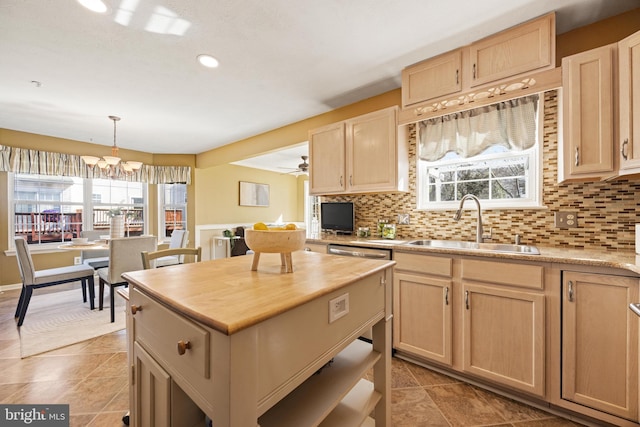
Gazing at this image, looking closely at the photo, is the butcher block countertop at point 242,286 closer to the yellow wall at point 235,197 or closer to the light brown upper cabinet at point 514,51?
the light brown upper cabinet at point 514,51

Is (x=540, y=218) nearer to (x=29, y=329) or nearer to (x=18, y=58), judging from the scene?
(x=18, y=58)

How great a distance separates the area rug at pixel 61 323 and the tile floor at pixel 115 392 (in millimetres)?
139

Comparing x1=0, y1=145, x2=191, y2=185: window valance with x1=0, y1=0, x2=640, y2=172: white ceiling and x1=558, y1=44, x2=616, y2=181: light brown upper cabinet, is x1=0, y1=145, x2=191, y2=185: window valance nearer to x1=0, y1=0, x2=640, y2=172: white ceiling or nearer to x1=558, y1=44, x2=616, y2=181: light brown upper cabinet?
x1=0, y1=0, x2=640, y2=172: white ceiling

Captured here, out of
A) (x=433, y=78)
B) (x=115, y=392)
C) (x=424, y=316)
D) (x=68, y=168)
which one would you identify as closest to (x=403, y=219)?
(x=424, y=316)

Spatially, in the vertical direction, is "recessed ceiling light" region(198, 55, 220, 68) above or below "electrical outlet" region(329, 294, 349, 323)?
above

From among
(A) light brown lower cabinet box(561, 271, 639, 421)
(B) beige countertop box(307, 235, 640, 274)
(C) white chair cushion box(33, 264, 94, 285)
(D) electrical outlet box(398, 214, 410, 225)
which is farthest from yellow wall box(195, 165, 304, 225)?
(A) light brown lower cabinet box(561, 271, 639, 421)

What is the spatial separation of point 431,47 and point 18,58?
3260mm

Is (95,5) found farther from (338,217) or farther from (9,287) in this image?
(9,287)

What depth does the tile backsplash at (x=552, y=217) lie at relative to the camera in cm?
173

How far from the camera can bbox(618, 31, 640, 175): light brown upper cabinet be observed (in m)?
1.38

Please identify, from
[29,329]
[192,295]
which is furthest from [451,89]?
[29,329]

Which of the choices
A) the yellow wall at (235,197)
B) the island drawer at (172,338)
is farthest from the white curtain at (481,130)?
the yellow wall at (235,197)

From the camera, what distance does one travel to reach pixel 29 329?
2.66 metres

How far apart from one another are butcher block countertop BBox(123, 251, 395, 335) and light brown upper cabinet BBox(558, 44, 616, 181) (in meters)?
→ 1.39
